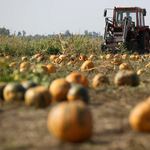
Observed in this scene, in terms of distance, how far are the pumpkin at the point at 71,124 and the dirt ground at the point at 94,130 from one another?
76 mm

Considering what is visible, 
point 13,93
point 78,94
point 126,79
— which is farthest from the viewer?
point 126,79

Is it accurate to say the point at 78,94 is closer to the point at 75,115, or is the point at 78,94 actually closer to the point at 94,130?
the point at 94,130

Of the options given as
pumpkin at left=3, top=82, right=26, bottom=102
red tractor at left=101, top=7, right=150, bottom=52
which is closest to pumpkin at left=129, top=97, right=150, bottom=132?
pumpkin at left=3, top=82, right=26, bottom=102

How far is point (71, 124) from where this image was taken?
282cm

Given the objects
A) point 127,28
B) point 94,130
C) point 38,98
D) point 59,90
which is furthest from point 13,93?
point 127,28

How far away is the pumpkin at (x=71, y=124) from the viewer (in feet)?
9.19

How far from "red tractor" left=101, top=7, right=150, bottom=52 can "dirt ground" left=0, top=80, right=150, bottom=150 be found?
9.93 meters

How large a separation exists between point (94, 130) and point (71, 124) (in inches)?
16.1

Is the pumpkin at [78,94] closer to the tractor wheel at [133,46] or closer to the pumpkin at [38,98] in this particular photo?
the pumpkin at [38,98]

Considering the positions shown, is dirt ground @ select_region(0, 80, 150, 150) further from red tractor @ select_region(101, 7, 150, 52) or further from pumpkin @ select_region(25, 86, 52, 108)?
red tractor @ select_region(101, 7, 150, 52)

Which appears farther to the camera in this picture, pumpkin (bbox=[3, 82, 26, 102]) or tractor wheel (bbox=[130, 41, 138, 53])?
tractor wheel (bbox=[130, 41, 138, 53])

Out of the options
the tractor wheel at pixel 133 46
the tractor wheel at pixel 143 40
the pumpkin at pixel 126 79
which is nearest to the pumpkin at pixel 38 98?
the pumpkin at pixel 126 79

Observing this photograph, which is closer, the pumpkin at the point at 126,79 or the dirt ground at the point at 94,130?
the dirt ground at the point at 94,130

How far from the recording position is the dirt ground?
2.70 metres
